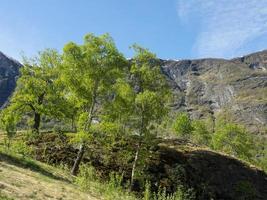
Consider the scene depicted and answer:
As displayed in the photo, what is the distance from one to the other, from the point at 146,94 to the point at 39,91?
2094 centimetres

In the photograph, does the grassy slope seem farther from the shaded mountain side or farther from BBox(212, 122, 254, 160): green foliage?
BBox(212, 122, 254, 160): green foliage

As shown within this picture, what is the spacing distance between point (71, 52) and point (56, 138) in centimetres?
1543

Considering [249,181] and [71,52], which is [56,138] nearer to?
[71,52]

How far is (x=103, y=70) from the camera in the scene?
39.5 metres

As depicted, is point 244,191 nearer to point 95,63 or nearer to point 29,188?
point 95,63

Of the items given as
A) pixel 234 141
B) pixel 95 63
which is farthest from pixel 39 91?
pixel 234 141

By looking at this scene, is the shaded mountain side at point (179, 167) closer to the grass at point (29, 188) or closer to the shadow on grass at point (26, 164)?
the shadow on grass at point (26, 164)

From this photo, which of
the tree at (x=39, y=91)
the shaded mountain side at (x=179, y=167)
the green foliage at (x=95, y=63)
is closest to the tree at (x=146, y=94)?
the shaded mountain side at (x=179, y=167)

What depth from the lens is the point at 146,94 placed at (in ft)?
137

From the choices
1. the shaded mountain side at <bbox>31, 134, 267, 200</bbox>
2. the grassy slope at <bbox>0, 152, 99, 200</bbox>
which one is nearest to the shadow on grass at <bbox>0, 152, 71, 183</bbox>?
the grassy slope at <bbox>0, 152, 99, 200</bbox>

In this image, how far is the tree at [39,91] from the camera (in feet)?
181

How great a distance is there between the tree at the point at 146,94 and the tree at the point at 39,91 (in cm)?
1539

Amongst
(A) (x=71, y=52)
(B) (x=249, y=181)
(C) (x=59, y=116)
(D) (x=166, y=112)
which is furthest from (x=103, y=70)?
(B) (x=249, y=181)

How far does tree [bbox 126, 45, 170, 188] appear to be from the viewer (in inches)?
1668
